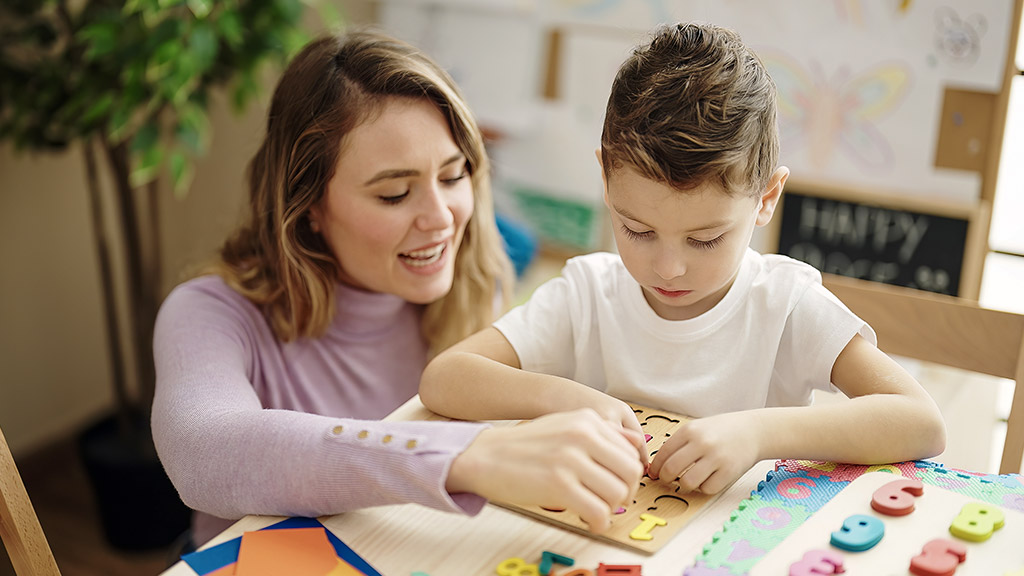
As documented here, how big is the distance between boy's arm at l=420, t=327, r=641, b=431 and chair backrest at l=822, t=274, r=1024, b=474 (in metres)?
0.45

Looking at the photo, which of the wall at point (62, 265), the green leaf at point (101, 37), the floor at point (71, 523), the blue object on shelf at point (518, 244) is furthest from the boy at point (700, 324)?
the floor at point (71, 523)

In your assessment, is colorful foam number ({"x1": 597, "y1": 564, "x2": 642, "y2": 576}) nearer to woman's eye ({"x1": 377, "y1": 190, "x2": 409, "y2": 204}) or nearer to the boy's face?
the boy's face

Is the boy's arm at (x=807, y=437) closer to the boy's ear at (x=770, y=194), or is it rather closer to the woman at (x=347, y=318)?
the woman at (x=347, y=318)

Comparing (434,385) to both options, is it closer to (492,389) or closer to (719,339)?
(492,389)

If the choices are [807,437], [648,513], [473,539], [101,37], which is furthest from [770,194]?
[101,37]

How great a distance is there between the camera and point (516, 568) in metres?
0.75

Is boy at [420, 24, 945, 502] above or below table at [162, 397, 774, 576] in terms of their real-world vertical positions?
above

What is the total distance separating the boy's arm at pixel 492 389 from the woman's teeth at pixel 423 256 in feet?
0.80

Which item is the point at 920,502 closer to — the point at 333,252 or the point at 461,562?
the point at 461,562

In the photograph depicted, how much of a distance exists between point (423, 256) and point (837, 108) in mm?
1119

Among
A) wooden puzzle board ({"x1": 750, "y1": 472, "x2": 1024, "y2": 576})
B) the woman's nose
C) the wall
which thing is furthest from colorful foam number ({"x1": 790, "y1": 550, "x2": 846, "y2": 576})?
the wall

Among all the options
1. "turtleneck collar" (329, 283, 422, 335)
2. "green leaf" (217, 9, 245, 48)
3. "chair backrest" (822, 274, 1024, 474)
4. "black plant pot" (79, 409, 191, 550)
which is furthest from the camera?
"black plant pot" (79, 409, 191, 550)

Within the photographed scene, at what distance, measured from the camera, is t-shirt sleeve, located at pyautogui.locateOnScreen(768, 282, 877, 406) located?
0.97m

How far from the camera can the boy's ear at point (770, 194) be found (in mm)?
943
